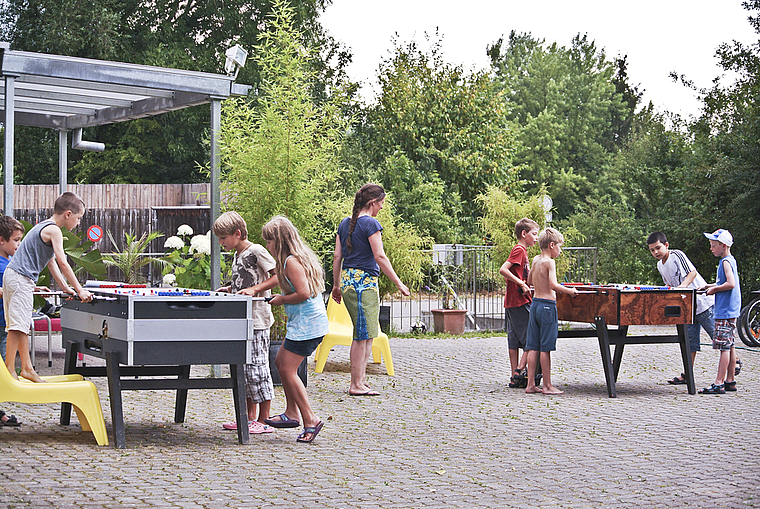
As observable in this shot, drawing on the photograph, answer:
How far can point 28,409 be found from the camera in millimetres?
7789

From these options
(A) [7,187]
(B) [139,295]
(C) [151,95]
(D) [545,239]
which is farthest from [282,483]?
(C) [151,95]

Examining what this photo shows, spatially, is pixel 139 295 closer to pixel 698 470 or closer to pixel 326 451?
pixel 326 451

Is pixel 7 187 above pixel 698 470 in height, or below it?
above

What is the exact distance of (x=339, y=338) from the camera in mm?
10172

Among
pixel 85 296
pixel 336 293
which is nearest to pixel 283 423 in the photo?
pixel 85 296

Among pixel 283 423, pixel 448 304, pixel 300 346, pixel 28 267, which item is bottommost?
pixel 283 423

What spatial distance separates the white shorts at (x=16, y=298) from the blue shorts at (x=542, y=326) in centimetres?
469

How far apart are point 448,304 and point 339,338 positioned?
718 centimetres

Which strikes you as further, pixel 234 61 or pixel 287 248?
pixel 234 61

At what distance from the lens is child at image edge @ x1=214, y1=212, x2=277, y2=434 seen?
675cm

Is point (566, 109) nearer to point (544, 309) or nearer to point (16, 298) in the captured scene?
point (544, 309)

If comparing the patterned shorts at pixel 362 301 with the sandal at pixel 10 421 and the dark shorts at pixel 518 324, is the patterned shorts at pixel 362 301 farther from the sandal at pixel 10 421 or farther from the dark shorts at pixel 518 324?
the sandal at pixel 10 421

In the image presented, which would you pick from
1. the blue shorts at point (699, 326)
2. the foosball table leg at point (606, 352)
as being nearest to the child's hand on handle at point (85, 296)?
the foosball table leg at point (606, 352)

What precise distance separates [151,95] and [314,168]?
200 centimetres
